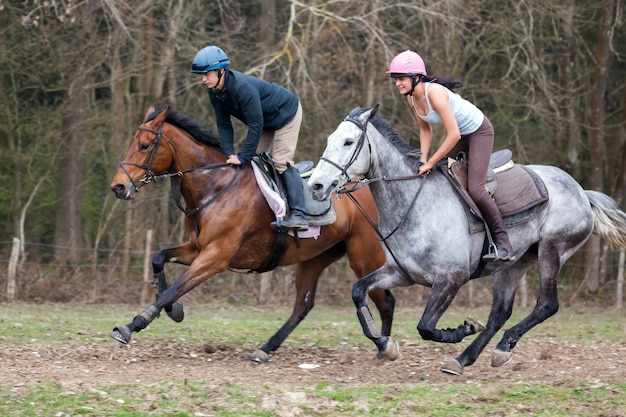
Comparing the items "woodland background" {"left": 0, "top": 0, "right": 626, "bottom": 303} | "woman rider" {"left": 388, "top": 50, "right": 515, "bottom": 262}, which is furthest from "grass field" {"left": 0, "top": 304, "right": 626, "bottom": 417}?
"woodland background" {"left": 0, "top": 0, "right": 626, "bottom": 303}

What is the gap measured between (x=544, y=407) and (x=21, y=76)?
13.7m

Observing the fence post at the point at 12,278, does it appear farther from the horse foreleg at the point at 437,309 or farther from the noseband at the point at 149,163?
the horse foreleg at the point at 437,309

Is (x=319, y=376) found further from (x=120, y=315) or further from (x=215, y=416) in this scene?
(x=120, y=315)

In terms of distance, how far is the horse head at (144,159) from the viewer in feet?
26.9

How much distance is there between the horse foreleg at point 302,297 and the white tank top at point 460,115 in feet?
7.46

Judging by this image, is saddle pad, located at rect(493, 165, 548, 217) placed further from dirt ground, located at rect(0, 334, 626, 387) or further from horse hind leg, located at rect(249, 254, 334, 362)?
horse hind leg, located at rect(249, 254, 334, 362)

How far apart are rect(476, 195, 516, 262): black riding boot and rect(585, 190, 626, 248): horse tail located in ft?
4.41

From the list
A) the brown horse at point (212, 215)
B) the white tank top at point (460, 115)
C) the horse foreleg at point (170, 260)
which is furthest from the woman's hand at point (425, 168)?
the horse foreleg at point (170, 260)

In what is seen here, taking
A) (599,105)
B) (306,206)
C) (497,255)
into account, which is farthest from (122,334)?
(599,105)

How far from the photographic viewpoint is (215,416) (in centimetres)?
576

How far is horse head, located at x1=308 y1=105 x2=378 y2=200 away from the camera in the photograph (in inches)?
268

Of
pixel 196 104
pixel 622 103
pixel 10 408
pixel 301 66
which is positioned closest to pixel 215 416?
pixel 10 408

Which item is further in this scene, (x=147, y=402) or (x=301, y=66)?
(x=301, y=66)

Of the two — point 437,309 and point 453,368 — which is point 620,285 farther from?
point 437,309
